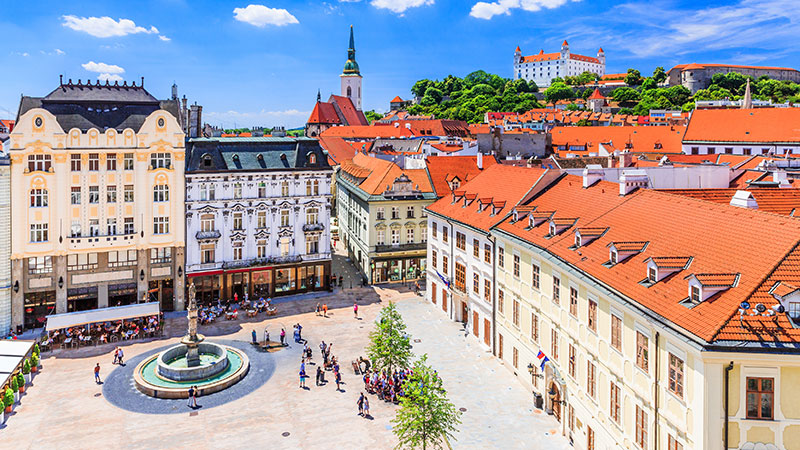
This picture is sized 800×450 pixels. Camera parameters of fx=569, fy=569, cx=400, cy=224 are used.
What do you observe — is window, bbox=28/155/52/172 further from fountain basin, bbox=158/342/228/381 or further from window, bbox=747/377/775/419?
window, bbox=747/377/775/419

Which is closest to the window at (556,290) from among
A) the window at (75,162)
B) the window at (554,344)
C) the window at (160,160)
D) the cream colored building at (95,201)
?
the window at (554,344)

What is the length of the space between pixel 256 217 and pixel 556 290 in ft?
104

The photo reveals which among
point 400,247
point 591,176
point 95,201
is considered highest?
point 591,176

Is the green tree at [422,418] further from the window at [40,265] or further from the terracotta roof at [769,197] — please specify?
the window at [40,265]

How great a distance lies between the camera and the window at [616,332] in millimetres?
23562

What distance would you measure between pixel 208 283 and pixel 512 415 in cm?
3154

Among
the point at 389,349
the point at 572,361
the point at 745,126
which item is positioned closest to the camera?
the point at 572,361

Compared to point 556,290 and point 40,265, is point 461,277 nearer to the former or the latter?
point 556,290

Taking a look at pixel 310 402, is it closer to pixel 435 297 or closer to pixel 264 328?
pixel 264 328

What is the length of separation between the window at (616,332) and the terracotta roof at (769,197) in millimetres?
9913

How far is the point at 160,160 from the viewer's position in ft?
161

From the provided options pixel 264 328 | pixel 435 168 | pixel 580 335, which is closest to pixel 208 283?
pixel 264 328

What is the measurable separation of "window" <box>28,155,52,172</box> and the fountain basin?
19073 mm

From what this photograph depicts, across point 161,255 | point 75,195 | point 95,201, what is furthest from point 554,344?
point 75,195
